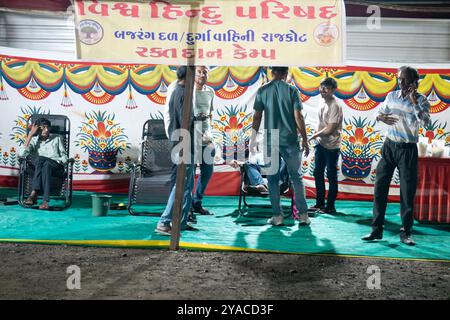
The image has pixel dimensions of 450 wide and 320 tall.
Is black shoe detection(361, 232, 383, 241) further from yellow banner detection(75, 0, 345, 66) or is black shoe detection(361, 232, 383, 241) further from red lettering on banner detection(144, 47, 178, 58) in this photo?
red lettering on banner detection(144, 47, 178, 58)

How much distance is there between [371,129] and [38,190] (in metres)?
5.04

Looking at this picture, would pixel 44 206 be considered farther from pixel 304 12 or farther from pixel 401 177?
pixel 401 177

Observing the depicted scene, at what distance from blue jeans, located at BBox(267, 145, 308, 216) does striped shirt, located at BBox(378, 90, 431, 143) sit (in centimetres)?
126

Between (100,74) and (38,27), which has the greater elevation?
(38,27)

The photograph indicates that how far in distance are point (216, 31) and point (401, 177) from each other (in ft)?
8.00

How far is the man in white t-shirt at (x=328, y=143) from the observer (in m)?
7.91

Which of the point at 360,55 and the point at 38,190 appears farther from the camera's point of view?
the point at 360,55

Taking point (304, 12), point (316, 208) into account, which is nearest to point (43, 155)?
point (316, 208)

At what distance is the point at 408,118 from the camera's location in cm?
594

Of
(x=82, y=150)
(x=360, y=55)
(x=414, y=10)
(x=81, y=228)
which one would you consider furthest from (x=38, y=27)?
(x=414, y=10)
